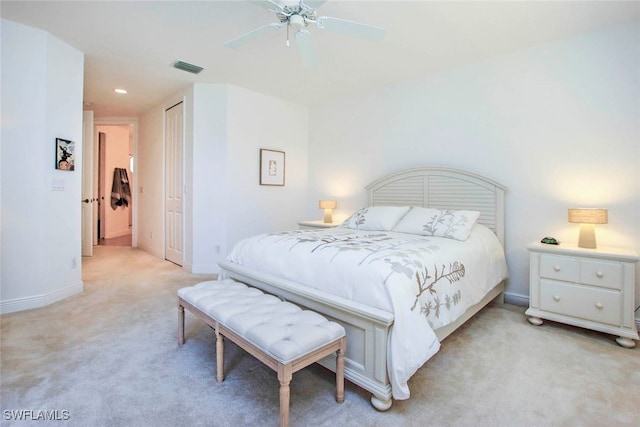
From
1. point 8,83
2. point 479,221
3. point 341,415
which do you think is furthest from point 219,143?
point 341,415

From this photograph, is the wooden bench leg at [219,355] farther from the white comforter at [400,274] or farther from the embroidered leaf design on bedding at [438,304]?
the embroidered leaf design on bedding at [438,304]

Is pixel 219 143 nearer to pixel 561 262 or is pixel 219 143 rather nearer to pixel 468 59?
pixel 468 59

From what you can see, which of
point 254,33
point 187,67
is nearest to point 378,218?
point 254,33

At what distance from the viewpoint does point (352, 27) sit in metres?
2.09

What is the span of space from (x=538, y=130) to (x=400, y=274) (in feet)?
7.97

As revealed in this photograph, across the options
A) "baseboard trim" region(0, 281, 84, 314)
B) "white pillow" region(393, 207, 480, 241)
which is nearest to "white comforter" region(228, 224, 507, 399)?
"white pillow" region(393, 207, 480, 241)

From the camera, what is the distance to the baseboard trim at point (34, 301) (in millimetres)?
2760

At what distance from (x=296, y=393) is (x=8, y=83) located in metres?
3.50

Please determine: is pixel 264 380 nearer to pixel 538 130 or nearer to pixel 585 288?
pixel 585 288

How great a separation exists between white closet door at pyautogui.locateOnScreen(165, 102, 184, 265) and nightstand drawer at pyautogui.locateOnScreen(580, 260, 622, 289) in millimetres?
4535

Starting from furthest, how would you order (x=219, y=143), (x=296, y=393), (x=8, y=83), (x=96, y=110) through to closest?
(x=96, y=110)
(x=219, y=143)
(x=8, y=83)
(x=296, y=393)

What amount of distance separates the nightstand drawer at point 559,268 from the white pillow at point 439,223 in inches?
24.6

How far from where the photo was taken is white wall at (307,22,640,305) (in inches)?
104

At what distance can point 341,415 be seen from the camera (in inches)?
60.7
